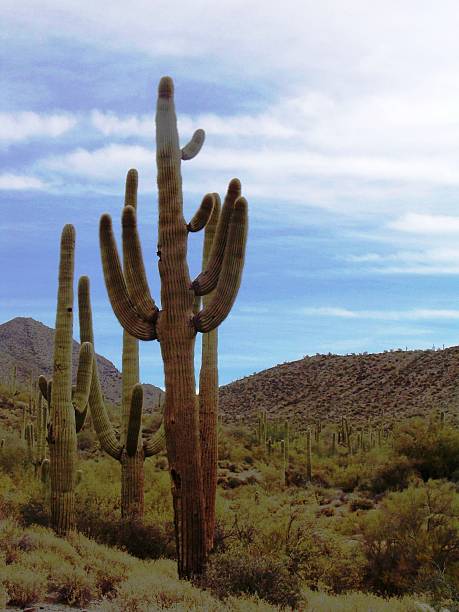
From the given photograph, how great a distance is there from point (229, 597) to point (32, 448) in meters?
14.4

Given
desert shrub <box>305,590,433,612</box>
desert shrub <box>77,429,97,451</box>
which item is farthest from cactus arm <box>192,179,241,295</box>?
desert shrub <box>77,429,97,451</box>

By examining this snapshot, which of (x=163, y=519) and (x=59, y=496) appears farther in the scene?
(x=163, y=519)

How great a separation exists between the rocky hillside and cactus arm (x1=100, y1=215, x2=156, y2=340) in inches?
1691

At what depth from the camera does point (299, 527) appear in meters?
13.5

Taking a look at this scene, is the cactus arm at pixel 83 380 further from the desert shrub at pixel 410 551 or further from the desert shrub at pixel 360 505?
the desert shrub at pixel 360 505

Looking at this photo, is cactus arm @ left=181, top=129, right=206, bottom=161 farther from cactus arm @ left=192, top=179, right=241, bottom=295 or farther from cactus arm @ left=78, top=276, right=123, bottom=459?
cactus arm @ left=78, top=276, right=123, bottom=459

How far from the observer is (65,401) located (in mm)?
13586

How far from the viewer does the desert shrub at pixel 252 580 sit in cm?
941

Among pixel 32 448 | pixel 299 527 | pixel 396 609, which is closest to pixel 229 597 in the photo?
pixel 396 609

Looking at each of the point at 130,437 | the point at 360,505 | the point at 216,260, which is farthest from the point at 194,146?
the point at 360,505

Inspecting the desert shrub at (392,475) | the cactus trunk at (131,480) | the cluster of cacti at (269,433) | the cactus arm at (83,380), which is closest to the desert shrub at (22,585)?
the cactus trunk at (131,480)

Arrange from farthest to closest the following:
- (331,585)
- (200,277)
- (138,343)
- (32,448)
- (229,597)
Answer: (32,448), (138,343), (331,585), (200,277), (229,597)

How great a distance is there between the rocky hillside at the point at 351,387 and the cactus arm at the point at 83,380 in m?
40.1

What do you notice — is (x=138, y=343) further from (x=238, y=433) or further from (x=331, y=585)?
(x=238, y=433)
